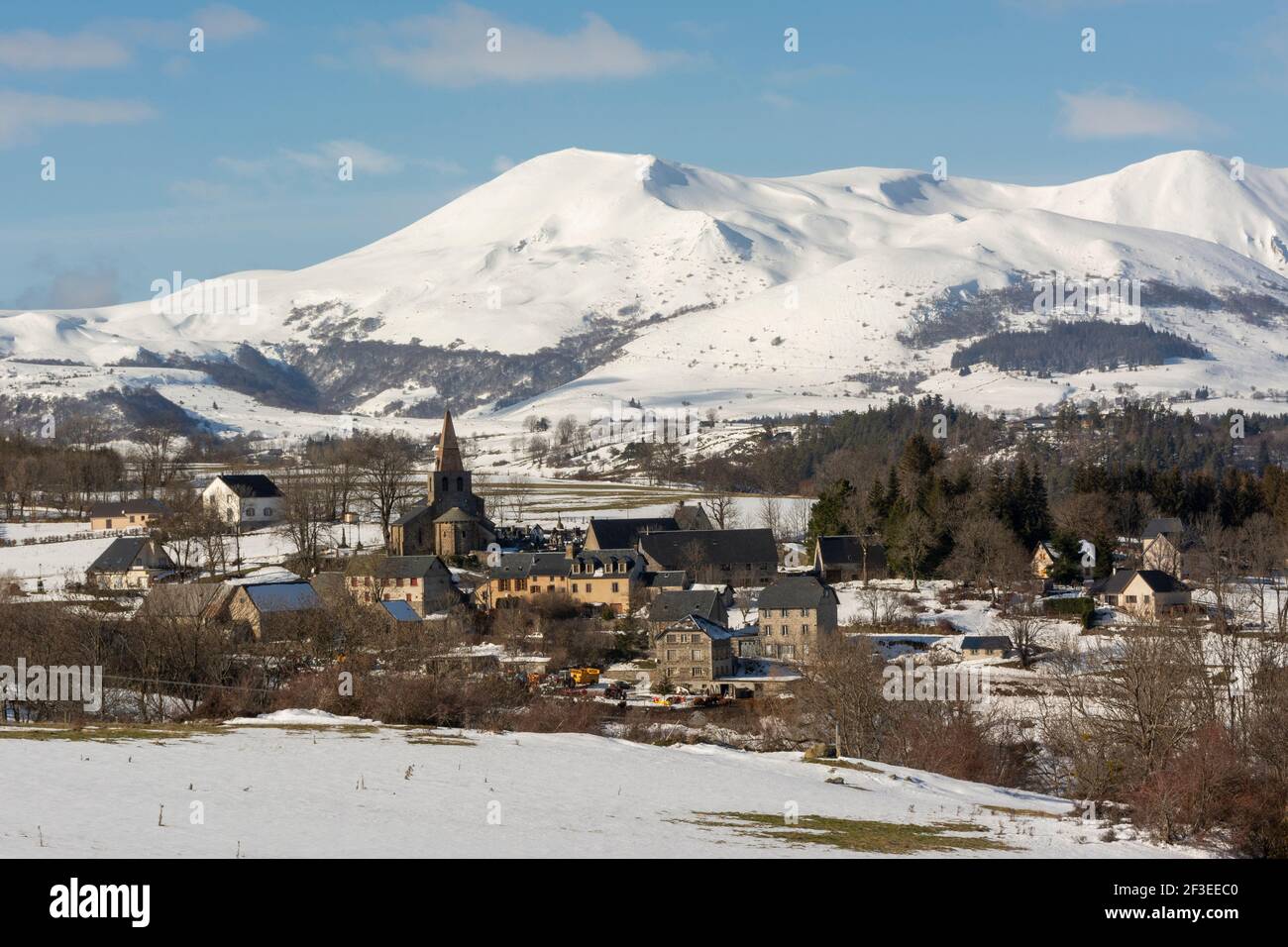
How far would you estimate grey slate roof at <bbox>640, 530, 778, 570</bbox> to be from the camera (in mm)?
78938

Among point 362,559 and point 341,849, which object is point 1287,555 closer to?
point 362,559

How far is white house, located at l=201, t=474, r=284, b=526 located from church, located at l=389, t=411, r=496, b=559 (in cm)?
1455

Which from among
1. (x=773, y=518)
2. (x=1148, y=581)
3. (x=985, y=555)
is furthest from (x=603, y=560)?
(x=773, y=518)

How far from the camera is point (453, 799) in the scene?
2328 centimetres

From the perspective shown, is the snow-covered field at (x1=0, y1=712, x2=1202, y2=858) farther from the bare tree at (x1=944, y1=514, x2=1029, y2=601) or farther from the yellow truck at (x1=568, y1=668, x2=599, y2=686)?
the bare tree at (x1=944, y1=514, x2=1029, y2=601)

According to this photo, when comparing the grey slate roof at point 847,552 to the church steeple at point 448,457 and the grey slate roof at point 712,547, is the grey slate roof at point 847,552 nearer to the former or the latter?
the grey slate roof at point 712,547

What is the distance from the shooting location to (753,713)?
49.0 m

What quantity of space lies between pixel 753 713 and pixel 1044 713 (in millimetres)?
9830

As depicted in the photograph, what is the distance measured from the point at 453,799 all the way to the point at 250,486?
8119cm

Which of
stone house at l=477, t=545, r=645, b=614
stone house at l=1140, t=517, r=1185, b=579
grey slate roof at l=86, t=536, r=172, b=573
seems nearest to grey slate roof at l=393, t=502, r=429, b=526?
stone house at l=477, t=545, r=645, b=614

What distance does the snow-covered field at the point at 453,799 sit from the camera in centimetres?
1917

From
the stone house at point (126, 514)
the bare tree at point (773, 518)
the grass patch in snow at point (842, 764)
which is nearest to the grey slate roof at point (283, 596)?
the grass patch in snow at point (842, 764)

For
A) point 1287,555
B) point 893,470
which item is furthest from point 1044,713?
point 893,470

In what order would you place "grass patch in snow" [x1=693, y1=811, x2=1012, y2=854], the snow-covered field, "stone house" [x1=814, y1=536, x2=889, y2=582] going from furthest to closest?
1. "stone house" [x1=814, y1=536, x2=889, y2=582]
2. "grass patch in snow" [x1=693, y1=811, x2=1012, y2=854]
3. the snow-covered field
